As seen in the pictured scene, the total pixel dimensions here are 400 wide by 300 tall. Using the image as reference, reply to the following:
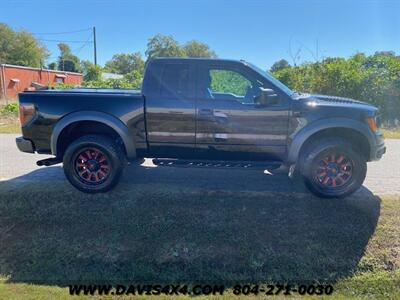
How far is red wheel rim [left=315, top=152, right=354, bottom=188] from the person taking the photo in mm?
4582

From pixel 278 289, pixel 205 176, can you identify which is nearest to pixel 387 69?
pixel 205 176

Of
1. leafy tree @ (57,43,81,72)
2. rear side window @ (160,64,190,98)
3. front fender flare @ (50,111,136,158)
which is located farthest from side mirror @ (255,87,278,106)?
leafy tree @ (57,43,81,72)

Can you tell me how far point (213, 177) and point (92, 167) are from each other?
81.8 inches

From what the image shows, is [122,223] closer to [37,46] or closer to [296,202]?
[296,202]

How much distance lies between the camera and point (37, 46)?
55.2 m

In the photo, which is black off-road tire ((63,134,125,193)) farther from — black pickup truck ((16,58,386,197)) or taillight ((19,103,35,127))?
taillight ((19,103,35,127))

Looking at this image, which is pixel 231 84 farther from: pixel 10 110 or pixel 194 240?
pixel 10 110

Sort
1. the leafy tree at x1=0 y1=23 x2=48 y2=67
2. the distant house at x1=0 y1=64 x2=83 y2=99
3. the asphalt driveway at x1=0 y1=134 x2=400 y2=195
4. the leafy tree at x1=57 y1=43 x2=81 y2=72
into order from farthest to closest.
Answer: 1. the leafy tree at x1=57 y1=43 x2=81 y2=72
2. the leafy tree at x1=0 y1=23 x2=48 y2=67
3. the distant house at x1=0 y1=64 x2=83 y2=99
4. the asphalt driveway at x1=0 y1=134 x2=400 y2=195

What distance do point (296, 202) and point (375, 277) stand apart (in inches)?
58.2

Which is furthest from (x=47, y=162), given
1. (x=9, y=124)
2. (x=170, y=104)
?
(x=9, y=124)

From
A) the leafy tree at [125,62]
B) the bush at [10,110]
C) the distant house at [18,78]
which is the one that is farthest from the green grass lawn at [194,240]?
the leafy tree at [125,62]

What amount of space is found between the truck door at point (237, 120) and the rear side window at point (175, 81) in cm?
20

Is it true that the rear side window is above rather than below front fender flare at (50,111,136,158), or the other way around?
above

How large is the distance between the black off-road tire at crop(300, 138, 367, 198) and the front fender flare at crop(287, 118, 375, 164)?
0.54ft
